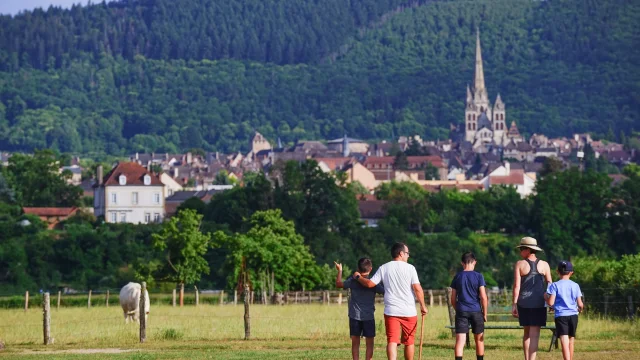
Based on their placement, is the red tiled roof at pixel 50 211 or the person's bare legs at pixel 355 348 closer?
the person's bare legs at pixel 355 348

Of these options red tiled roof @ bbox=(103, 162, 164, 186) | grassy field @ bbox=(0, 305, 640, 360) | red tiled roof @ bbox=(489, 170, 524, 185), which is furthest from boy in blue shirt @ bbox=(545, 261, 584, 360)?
red tiled roof @ bbox=(489, 170, 524, 185)

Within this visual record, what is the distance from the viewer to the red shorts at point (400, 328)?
20938 mm

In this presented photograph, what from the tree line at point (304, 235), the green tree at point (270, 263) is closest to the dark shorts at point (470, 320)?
the green tree at point (270, 263)

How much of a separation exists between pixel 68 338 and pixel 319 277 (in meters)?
37.0

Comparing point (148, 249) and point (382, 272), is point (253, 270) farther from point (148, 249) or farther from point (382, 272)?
point (382, 272)

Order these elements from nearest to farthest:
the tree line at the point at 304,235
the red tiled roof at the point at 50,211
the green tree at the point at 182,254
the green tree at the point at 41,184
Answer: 1. the green tree at the point at 182,254
2. the tree line at the point at 304,235
3. the red tiled roof at the point at 50,211
4. the green tree at the point at 41,184

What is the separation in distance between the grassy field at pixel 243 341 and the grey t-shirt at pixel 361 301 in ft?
10.1

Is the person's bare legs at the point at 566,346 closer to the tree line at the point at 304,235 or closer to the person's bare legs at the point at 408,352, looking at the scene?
the person's bare legs at the point at 408,352

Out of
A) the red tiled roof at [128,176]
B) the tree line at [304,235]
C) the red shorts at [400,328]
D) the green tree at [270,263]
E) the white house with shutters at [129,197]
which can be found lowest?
the red shorts at [400,328]

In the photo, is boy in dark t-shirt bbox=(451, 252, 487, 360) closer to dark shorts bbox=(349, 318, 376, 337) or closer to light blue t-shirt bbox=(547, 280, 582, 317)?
light blue t-shirt bbox=(547, 280, 582, 317)

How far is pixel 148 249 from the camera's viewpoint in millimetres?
92688

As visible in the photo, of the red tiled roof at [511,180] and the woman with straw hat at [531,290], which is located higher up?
the red tiled roof at [511,180]

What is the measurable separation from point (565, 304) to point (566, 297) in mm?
100

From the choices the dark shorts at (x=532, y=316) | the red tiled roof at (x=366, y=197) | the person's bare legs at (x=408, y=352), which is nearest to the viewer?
the person's bare legs at (x=408, y=352)
